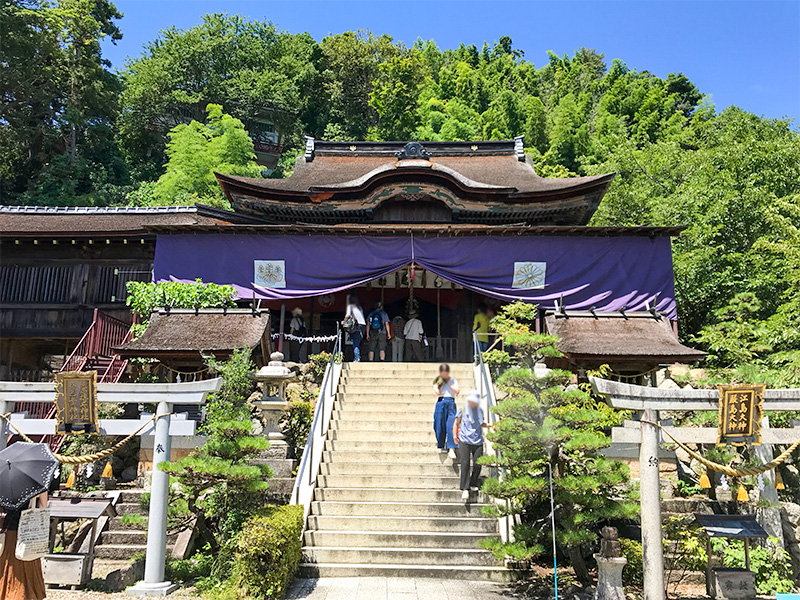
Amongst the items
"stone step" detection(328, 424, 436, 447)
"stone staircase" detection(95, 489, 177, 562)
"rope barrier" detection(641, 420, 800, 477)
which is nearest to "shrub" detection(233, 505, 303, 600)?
"stone staircase" detection(95, 489, 177, 562)

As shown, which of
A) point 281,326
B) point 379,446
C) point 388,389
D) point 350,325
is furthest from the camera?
point 281,326

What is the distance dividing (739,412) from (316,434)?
6331 millimetres

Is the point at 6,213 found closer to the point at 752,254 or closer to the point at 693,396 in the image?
the point at 693,396

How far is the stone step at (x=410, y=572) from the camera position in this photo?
25.9ft

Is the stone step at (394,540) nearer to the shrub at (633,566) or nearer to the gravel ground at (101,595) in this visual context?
the gravel ground at (101,595)

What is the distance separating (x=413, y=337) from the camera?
15.3m

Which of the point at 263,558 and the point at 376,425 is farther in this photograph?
the point at 376,425

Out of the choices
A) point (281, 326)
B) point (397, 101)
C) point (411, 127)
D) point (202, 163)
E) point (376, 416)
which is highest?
point (397, 101)

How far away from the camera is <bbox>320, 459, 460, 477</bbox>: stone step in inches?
380

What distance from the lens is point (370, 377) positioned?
12.9 meters

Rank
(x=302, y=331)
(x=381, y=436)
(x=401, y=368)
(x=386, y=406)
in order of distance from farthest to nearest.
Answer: (x=302, y=331), (x=401, y=368), (x=386, y=406), (x=381, y=436)

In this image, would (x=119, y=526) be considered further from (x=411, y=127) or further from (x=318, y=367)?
(x=411, y=127)

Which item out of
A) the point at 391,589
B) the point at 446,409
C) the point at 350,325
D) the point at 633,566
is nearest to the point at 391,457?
the point at 446,409

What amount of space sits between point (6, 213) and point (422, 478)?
18.0 meters
